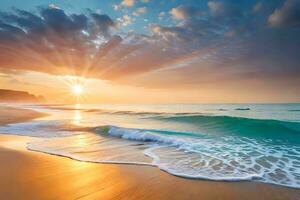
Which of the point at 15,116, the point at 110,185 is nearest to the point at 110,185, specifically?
the point at 110,185

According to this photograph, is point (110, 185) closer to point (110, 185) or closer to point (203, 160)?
point (110, 185)

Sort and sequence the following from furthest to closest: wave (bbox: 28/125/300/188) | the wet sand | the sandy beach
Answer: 1. the wet sand
2. wave (bbox: 28/125/300/188)
3. the sandy beach

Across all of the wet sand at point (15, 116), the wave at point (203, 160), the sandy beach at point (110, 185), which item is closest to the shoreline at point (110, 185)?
the sandy beach at point (110, 185)

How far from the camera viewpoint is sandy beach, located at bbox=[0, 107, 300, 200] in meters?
4.36

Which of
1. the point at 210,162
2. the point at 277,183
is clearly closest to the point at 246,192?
the point at 277,183

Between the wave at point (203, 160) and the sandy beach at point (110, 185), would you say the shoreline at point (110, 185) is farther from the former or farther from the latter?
the wave at point (203, 160)

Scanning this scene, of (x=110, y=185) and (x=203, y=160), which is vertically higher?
(x=203, y=160)

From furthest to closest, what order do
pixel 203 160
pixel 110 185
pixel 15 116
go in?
pixel 15 116 → pixel 203 160 → pixel 110 185

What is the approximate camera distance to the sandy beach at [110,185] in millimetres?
4359

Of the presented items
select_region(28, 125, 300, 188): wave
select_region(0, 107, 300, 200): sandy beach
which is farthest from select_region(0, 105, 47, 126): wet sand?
select_region(0, 107, 300, 200): sandy beach

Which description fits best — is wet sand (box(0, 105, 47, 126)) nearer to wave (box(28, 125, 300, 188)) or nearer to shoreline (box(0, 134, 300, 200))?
wave (box(28, 125, 300, 188))

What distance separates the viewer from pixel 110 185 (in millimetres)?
4930

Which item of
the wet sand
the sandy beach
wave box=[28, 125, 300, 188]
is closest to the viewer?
the sandy beach

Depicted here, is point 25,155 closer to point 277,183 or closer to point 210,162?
point 210,162
